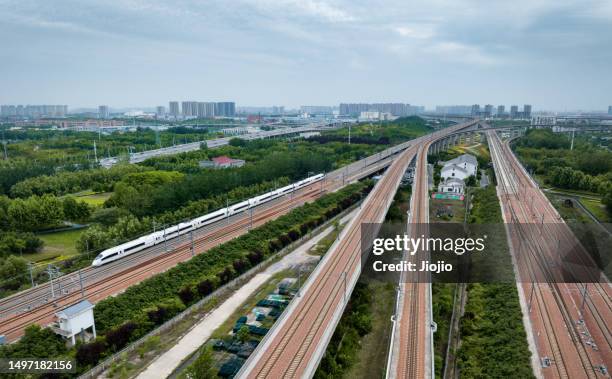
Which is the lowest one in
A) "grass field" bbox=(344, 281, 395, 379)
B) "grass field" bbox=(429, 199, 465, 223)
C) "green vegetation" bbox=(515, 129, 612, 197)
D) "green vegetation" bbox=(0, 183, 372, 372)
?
"grass field" bbox=(344, 281, 395, 379)

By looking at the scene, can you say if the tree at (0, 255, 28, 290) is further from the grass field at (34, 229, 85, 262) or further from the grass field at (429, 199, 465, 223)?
the grass field at (429, 199, 465, 223)

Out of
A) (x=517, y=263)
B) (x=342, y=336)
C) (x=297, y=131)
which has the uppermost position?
(x=297, y=131)

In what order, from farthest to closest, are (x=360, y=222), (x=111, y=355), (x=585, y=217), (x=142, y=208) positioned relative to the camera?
(x=585, y=217), (x=142, y=208), (x=360, y=222), (x=111, y=355)

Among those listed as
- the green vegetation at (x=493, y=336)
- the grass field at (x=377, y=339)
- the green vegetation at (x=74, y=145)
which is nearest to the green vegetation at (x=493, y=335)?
the green vegetation at (x=493, y=336)

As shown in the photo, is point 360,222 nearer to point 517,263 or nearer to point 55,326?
point 517,263

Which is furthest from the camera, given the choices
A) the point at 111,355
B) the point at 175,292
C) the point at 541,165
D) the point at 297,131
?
the point at 297,131

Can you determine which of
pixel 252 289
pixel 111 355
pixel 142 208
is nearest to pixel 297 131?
pixel 142 208

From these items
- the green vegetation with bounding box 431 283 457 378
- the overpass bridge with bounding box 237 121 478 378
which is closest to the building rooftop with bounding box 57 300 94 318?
the overpass bridge with bounding box 237 121 478 378
